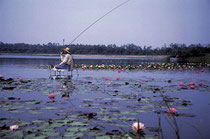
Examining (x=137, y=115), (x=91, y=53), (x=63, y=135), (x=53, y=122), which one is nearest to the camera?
(x=63, y=135)

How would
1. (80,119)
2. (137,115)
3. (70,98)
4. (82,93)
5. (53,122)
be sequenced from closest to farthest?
1. (53,122)
2. (80,119)
3. (137,115)
4. (70,98)
5. (82,93)

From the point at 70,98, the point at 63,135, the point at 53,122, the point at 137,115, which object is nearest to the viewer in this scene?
the point at 63,135

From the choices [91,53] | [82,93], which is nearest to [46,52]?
[91,53]

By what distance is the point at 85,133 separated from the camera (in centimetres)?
360

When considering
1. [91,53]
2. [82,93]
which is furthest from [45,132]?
[91,53]

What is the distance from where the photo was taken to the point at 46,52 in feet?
498

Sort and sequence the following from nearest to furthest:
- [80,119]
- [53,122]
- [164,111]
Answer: [53,122], [80,119], [164,111]

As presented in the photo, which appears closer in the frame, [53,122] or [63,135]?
[63,135]

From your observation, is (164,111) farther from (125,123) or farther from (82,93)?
(82,93)

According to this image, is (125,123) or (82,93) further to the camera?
(82,93)

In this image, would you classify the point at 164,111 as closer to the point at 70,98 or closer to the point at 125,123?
the point at 125,123

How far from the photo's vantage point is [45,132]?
3568mm

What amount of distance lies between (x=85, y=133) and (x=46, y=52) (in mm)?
153376

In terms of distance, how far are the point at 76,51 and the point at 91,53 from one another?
35.8 feet
